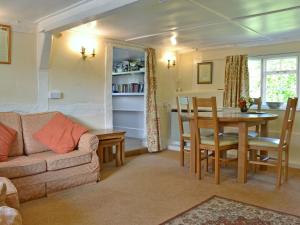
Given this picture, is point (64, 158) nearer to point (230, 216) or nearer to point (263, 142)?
point (230, 216)

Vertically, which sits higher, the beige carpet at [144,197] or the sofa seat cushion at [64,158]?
the sofa seat cushion at [64,158]

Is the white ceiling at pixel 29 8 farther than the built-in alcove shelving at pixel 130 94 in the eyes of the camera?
No

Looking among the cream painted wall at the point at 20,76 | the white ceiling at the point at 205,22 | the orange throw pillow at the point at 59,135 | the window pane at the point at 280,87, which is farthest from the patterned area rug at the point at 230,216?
the window pane at the point at 280,87

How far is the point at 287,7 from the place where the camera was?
125 inches

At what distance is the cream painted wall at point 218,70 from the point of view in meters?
4.64

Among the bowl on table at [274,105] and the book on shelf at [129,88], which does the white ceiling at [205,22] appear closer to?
the bowl on table at [274,105]

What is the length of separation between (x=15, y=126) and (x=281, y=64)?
14.4 ft

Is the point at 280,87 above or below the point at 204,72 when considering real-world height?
below

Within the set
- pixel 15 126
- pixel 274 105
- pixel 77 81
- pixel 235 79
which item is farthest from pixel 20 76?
pixel 274 105

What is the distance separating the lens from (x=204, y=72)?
5.84m

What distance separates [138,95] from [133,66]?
70 centimetres

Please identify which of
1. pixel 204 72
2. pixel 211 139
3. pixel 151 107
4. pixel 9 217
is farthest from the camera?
pixel 204 72

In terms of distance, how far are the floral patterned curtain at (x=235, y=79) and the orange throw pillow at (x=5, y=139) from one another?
145 inches

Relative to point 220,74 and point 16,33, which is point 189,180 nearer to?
point 220,74
